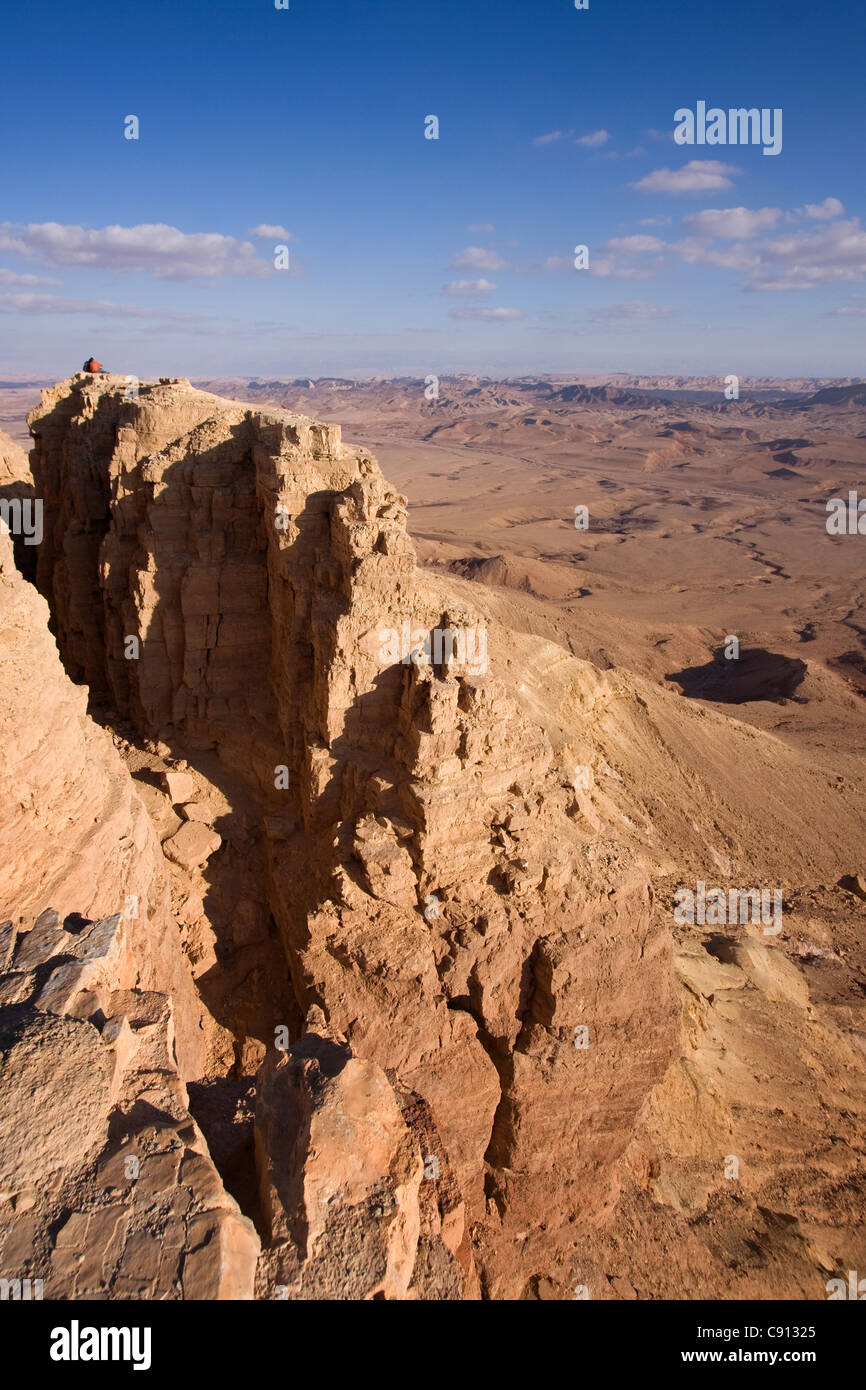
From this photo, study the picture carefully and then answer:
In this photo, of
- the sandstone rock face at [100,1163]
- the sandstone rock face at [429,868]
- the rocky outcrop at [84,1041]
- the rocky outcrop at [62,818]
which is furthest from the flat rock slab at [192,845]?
the sandstone rock face at [100,1163]

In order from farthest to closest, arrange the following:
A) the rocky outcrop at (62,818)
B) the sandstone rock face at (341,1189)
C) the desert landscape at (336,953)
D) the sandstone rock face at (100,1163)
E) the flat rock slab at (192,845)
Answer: the flat rock slab at (192,845) → the rocky outcrop at (62,818) → the desert landscape at (336,953) → the sandstone rock face at (341,1189) → the sandstone rock face at (100,1163)

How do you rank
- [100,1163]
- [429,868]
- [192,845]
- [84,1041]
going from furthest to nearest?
1. [192,845]
2. [429,868]
3. [84,1041]
4. [100,1163]

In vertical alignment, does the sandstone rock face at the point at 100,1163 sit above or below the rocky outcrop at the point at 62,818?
below

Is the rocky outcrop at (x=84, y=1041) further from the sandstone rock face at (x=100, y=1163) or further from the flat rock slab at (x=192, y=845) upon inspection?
the flat rock slab at (x=192, y=845)

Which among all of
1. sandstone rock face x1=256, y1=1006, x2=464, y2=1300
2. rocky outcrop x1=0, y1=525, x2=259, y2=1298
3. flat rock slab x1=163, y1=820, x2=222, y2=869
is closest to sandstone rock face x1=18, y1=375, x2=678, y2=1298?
flat rock slab x1=163, y1=820, x2=222, y2=869

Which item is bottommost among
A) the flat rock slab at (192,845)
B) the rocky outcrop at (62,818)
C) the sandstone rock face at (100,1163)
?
the flat rock slab at (192,845)

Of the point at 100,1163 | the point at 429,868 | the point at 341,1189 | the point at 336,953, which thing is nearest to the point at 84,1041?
the point at 100,1163

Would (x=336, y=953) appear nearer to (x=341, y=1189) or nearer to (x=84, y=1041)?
(x=341, y=1189)
